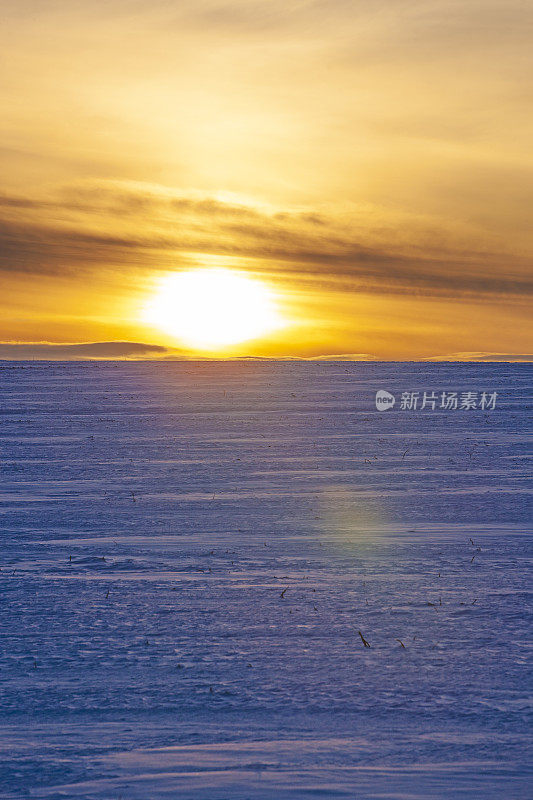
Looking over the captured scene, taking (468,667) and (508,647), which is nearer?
(468,667)

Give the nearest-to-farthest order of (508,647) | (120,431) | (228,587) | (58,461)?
(508,647)
(228,587)
(58,461)
(120,431)

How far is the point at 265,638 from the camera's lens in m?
→ 6.24

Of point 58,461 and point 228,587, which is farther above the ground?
point 58,461

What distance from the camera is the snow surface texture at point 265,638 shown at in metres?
4.33

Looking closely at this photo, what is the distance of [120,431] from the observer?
25.4 meters

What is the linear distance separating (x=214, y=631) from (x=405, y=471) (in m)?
10.1

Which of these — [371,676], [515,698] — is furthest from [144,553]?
[515,698]

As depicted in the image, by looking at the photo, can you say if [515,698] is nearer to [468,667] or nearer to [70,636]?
[468,667]

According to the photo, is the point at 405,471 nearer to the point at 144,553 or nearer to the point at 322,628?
Result: the point at 144,553

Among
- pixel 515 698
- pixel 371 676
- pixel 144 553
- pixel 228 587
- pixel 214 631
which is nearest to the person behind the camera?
pixel 515 698

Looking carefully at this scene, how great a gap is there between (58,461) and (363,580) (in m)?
11.4

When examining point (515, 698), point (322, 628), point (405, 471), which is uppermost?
point (405, 471)

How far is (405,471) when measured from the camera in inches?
630

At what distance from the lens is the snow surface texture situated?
4332 millimetres
